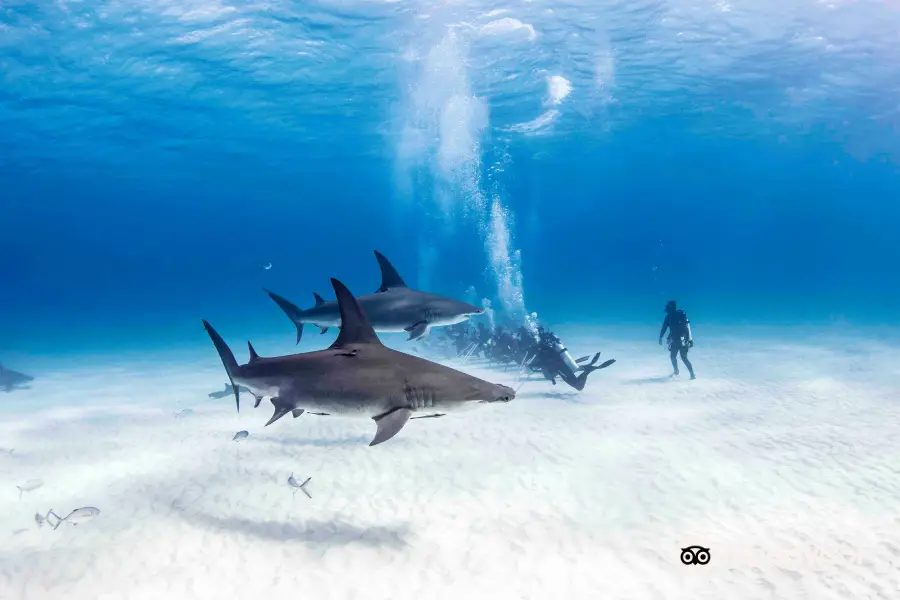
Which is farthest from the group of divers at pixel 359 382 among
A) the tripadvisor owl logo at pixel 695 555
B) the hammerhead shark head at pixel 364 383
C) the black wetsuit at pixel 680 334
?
the black wetsuit at pixel 680 334

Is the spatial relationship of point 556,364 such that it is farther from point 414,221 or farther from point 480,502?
point 414,221

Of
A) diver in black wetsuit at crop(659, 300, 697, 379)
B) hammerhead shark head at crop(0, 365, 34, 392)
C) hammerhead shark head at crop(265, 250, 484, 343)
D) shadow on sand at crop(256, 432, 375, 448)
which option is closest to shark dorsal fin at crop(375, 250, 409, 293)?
hammerhead shark head at crop(265, 250, 484, 343)

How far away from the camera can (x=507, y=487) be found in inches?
281

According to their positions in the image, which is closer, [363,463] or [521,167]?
[363,463]

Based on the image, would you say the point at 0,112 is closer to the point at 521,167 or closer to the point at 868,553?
the point at 868,553

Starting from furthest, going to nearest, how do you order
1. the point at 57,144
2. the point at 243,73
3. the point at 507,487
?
1. the point at 57,144
2. the point at 243,73
3. the point at 507,487

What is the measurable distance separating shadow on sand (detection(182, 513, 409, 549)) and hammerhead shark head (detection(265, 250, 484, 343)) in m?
2.33

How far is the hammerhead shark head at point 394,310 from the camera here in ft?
22.9

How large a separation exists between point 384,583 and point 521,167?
185 ft

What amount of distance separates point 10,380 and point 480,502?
19.2 meters

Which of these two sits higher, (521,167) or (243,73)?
(243,73)

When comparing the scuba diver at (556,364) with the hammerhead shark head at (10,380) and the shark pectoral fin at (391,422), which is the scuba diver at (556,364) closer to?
the shark pectoral fin at (391,422)

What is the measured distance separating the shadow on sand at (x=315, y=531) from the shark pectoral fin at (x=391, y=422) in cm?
203

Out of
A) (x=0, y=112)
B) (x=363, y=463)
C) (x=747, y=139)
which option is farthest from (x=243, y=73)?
(x=747, y=139)
